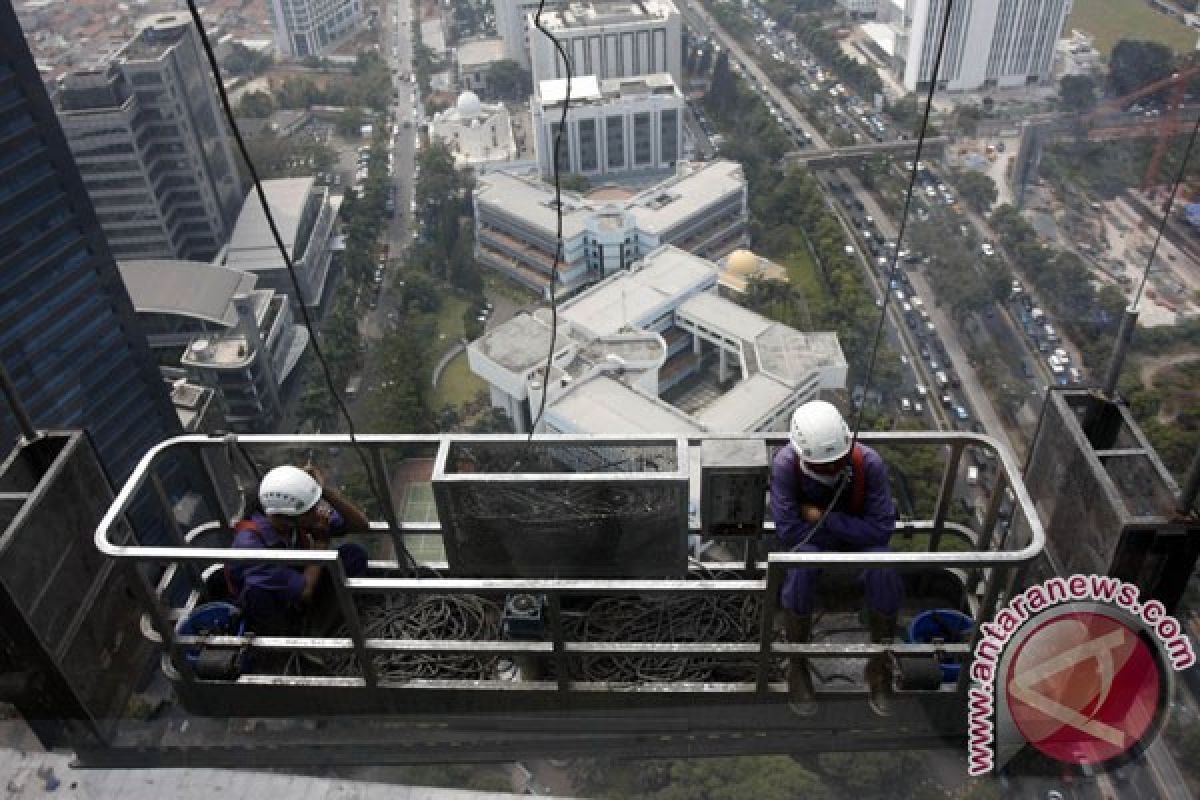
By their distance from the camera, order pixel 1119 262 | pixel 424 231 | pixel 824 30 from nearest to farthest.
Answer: pixel 1119 262 → pixel 424 231 → pixel 824 30

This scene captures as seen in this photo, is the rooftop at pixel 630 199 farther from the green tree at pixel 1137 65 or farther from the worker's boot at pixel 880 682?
the worker's boot at pixel 880 682

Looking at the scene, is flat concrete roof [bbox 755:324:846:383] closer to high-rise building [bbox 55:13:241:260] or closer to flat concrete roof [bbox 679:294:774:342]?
flat concrete roof [bbox 679:294:774:342]

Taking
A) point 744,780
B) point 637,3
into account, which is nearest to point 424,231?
point 637,3

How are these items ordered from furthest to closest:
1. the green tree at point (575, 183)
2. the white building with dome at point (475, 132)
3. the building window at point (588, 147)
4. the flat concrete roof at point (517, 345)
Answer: the white building with dome at point (475, 132) < the building window at point (588, 147) < the green tree at point (575, 183) < the flat concrete roof at point (517, 345)

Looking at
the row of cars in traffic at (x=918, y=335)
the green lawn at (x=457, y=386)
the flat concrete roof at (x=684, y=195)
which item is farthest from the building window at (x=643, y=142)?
the green lawn at (x=457, y=386)

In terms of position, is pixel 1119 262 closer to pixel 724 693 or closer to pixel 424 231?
pixel 424 231
